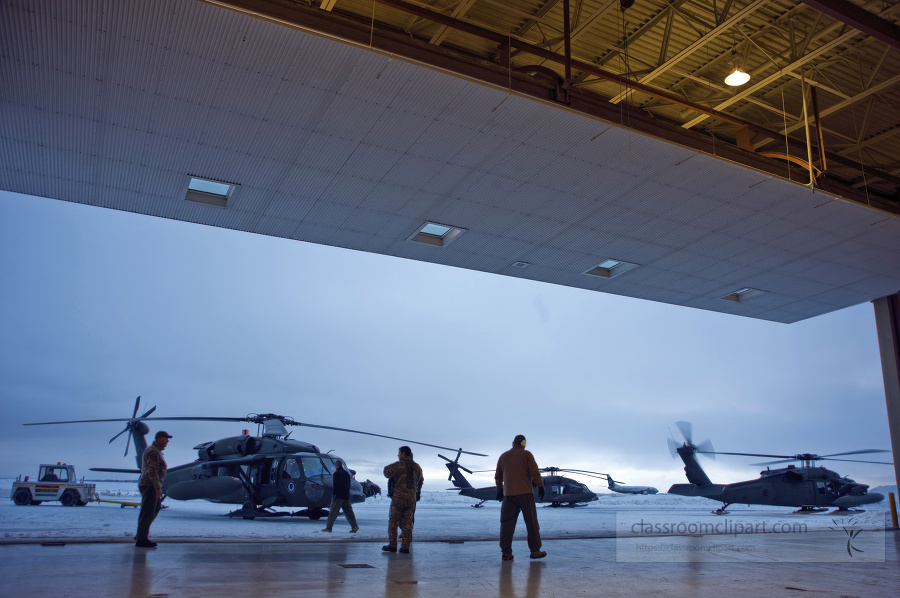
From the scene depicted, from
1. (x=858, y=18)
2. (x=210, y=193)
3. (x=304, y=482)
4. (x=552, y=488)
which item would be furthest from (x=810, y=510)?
(x=210, y=193)

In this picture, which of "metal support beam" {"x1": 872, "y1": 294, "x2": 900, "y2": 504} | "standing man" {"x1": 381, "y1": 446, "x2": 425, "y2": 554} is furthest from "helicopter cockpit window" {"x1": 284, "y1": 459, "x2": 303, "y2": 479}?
"metal support beam" {"x1": 872, "y1": 294, "x2": 900, "y2": 504}

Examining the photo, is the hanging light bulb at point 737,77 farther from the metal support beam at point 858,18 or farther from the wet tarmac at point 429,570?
the wet tarmac at point 429,570

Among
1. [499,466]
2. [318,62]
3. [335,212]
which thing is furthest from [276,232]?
[499,466]

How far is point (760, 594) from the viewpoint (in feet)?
13.8

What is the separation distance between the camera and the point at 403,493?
23.4ft

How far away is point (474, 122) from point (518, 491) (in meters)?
5.18

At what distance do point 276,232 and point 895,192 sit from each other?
1367cm

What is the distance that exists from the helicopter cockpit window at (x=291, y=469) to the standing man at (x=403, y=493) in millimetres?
6605

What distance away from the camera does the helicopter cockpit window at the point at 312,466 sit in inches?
523

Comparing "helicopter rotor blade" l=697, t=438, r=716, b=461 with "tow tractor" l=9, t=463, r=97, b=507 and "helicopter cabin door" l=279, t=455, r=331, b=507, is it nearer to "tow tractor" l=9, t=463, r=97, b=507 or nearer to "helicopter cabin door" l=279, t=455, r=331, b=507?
"helicopter cabin door" l=279, t=455, r=331, b=507

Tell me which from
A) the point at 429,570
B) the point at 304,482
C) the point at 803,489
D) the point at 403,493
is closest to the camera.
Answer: the point at 429,570

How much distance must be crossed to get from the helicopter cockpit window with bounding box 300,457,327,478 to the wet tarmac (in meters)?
5.46

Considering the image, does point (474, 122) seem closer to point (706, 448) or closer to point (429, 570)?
point (429, 570)

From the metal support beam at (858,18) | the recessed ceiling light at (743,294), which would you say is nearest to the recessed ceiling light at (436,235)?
the metal support beam at (858,18)
